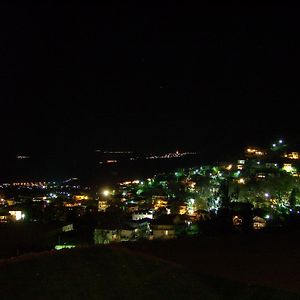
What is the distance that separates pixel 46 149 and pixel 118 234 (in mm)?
79624

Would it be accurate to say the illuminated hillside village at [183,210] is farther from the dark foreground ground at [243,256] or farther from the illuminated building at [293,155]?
the dark foreground ground at [243,256]

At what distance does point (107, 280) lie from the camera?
19.1 ft

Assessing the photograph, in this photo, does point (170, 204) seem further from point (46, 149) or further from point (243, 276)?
point (46, 149)

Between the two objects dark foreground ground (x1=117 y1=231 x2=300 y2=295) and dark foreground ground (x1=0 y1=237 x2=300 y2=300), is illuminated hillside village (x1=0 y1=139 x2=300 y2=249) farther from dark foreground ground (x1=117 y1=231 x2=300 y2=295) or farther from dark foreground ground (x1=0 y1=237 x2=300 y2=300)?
dark foreground ground (x1=0 y1=237 x2=300 y2=300)

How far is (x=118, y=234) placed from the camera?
64.2ft

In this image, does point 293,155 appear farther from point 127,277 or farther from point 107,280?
point 107,280

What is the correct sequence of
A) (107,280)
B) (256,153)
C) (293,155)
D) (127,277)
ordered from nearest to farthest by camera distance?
Result: (107,280) < (127,277) < (293,155) < (256,153)

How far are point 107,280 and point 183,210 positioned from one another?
2208 centimetres

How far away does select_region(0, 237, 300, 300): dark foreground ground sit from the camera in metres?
5.49

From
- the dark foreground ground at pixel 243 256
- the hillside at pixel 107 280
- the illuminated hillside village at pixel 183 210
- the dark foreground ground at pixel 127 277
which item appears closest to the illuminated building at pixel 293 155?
the illuminated hillside village at pixel 183 210

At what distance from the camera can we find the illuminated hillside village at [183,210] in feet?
53.4

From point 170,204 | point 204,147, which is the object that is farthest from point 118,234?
point 204,147

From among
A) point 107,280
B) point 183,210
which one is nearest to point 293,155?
point 183,210

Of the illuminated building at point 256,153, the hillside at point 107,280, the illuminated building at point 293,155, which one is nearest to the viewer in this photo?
the hillside at point 107,280
